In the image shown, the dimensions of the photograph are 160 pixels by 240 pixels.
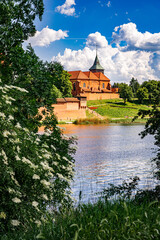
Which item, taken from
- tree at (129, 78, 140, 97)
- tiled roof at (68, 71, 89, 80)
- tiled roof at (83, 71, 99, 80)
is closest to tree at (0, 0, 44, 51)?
tiled roof at (68, 71, 89, 80)

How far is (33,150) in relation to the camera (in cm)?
493

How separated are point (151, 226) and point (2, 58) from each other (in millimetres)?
6369

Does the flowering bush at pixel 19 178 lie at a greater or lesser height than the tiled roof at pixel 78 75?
lesser

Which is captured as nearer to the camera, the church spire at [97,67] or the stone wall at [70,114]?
the stone wall at [70,114]

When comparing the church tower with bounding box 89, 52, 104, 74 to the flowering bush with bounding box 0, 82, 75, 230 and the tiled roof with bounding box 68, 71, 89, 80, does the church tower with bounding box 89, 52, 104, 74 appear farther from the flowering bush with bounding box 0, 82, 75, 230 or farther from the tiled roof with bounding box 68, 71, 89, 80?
the flowering bush with bounding box 0, 82, 75, 230

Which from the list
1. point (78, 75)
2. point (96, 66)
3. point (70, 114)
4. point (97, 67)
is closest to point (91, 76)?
point (78, 75)

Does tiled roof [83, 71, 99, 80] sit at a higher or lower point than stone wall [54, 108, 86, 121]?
higher

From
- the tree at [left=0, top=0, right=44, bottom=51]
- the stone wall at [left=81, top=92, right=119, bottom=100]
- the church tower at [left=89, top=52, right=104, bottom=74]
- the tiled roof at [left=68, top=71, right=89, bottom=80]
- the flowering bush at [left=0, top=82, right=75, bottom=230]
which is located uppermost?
the church tower at [left=89, top=52, right=104, bottom=74]

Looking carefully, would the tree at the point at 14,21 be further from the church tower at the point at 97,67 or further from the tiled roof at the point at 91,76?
the church tower at the point at 97,67

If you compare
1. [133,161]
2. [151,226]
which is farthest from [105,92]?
[151,226]

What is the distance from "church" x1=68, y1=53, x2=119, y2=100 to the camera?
90.0 m

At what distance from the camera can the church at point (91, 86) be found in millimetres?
90000

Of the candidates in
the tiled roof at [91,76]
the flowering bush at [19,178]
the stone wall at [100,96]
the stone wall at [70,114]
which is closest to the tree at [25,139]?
the flowering bush at [19,178]

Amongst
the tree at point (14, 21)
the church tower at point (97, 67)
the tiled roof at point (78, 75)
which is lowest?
the tree at point (14, 21)
